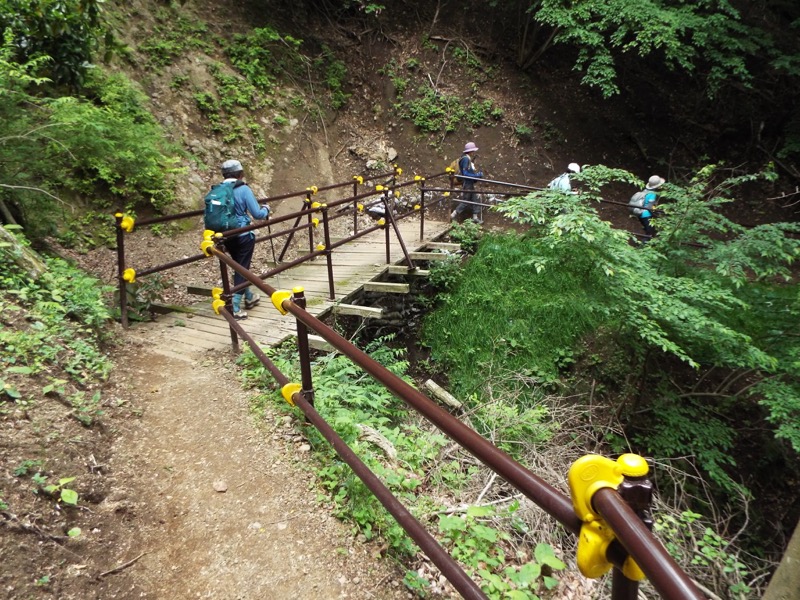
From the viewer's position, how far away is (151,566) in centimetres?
200

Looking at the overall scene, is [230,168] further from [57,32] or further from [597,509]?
[597,509]

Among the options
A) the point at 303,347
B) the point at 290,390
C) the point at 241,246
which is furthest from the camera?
the point at 241,246

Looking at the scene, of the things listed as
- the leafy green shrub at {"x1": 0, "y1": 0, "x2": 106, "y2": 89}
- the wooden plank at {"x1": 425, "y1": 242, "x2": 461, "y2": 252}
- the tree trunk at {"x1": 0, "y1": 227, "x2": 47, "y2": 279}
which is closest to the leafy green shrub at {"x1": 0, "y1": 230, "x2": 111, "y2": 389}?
the tree trunk at {"x1": 0, "y1": 227, "x2": 47, "y2": 279}

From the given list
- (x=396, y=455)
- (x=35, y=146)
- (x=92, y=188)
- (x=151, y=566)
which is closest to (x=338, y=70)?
(x=92, y=188)

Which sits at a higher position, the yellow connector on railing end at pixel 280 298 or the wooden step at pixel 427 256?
the yellow connector on railing end at pixel 280 298

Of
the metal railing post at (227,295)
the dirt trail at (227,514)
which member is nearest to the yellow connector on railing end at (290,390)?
the dirt trail at (227,514)

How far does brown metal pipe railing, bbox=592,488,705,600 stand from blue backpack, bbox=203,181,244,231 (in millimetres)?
4725

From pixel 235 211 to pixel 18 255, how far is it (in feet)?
6.33

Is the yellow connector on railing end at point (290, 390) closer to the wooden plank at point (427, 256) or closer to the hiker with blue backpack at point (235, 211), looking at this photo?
the hiker with blue backpack at point (235, 211)

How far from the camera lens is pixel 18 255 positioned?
3732 mm

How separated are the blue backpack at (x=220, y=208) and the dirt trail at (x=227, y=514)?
2.03m

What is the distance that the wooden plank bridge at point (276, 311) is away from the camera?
450 cm

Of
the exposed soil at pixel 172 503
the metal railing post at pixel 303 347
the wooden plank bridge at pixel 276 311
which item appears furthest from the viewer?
the wooden plank bridge at pixel 276 311

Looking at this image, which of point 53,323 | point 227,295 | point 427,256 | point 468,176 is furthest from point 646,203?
point 53,323
